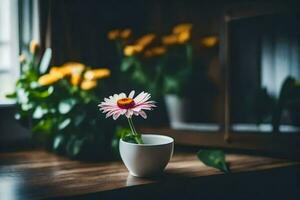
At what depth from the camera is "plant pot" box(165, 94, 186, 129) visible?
166 cm

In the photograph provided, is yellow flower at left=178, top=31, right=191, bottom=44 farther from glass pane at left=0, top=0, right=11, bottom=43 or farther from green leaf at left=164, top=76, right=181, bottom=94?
→ glass pane at left=0, top=0, right=11, bottom=43

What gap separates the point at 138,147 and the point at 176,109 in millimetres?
564

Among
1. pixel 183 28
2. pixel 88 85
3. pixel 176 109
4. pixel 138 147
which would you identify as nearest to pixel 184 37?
pixel 183 28

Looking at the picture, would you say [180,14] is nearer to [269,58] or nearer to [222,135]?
[269,58]

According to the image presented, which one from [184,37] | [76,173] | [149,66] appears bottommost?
Answer: [76,173]

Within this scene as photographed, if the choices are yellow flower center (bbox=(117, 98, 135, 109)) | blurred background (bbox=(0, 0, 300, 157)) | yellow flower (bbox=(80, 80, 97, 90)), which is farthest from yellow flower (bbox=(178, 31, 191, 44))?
yellow flower center (bbox=(117, 98, 135, 109))

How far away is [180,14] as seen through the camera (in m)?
1.75

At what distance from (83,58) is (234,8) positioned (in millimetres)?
622

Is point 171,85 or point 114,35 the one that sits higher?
point 114,35

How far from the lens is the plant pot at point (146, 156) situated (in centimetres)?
112

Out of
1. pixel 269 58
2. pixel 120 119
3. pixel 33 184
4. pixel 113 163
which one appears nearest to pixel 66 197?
pixel 33 184

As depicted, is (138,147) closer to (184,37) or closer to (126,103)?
(126,103)

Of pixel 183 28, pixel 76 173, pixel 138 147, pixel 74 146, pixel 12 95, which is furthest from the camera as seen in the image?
pixel 183 28

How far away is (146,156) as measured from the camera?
3.70 feet
